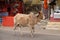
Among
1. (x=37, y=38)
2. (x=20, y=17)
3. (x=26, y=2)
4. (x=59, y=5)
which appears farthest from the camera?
(x=26, y=2)

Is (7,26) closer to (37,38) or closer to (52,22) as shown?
(52,22)

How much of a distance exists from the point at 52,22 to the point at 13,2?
689 centimetres

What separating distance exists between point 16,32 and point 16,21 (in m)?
1.18

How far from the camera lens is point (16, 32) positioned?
15.5m

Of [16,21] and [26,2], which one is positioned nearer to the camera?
[16,21]

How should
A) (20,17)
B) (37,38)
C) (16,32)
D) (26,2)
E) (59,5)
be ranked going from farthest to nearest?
(26,2)
(59,5)
(16,32)
(20,17)
(37,38)

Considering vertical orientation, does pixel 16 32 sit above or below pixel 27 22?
below

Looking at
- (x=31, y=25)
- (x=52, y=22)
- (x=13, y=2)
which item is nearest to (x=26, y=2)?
(x=13, y=2)

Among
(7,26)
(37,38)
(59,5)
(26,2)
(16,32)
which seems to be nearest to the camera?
(37,38)

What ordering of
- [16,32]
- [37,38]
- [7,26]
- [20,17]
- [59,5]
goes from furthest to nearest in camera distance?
[59,5], [7,26], [16,32], [20,17], [37,38]

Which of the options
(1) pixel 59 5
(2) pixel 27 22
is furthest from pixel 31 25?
(1) pixel 59 5

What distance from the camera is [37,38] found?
13109 millimetres

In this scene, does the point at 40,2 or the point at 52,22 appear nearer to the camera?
the point at 52,22

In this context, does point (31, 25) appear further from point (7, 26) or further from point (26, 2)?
point (26, 2)
